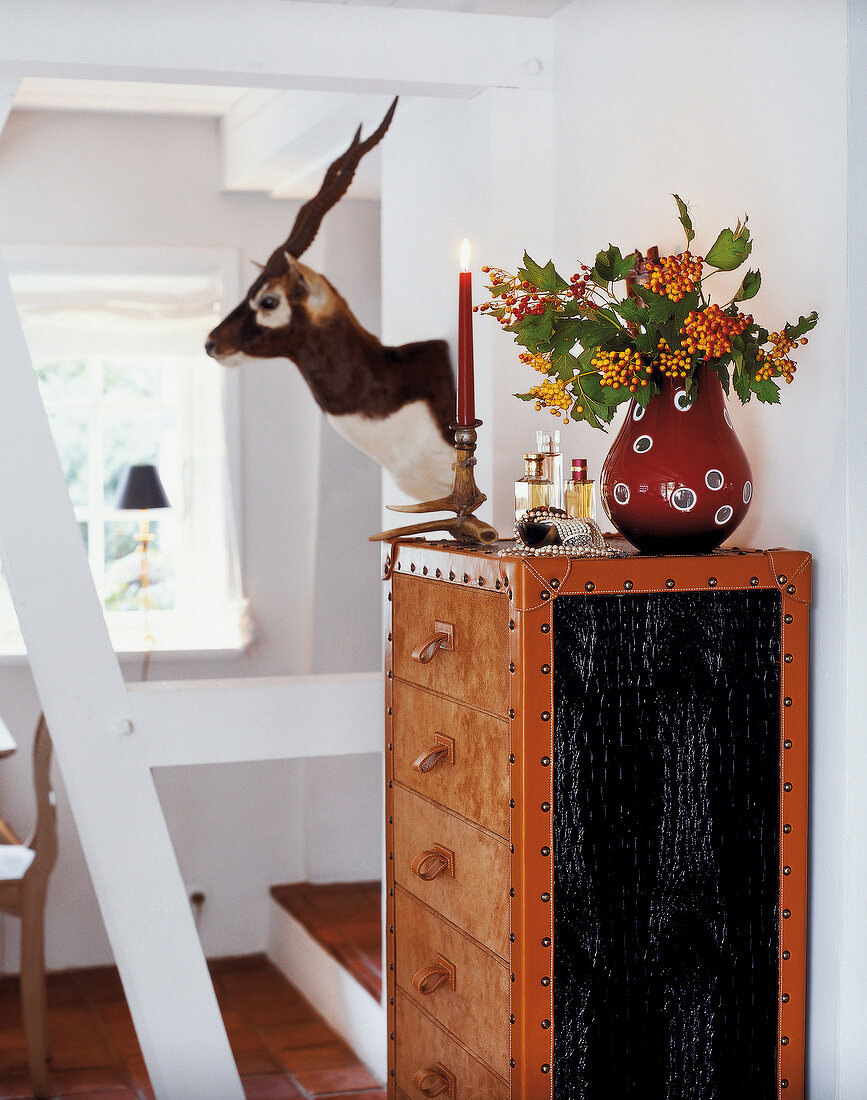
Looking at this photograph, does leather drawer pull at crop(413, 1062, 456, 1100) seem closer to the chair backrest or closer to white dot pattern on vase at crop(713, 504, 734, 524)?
white dot pattern on vase at crop(713, 504, 734, 524)

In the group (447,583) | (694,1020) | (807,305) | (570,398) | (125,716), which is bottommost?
(694,1020)

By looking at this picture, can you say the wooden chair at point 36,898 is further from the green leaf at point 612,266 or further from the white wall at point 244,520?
the green leaf at point 612,266

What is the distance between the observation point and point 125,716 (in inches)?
94.0

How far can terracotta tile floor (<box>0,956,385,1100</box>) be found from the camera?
11.2 feet

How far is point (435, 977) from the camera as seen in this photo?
1.71m

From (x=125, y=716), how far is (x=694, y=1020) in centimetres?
125

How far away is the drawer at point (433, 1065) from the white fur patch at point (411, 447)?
3.98 ft

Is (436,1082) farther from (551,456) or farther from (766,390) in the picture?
(766,390)

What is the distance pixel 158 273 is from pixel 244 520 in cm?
87

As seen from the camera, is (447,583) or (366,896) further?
(366,896)

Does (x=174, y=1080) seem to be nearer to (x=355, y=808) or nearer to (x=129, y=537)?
(x=355, y=808)

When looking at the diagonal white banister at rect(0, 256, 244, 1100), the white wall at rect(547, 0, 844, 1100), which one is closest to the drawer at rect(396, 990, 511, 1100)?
the white wall at rect(547, 0, 844, 1100)

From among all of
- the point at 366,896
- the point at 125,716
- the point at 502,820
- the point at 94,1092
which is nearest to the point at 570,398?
the point at 502,820

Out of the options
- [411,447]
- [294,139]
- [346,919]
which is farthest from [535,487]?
[346,919]
